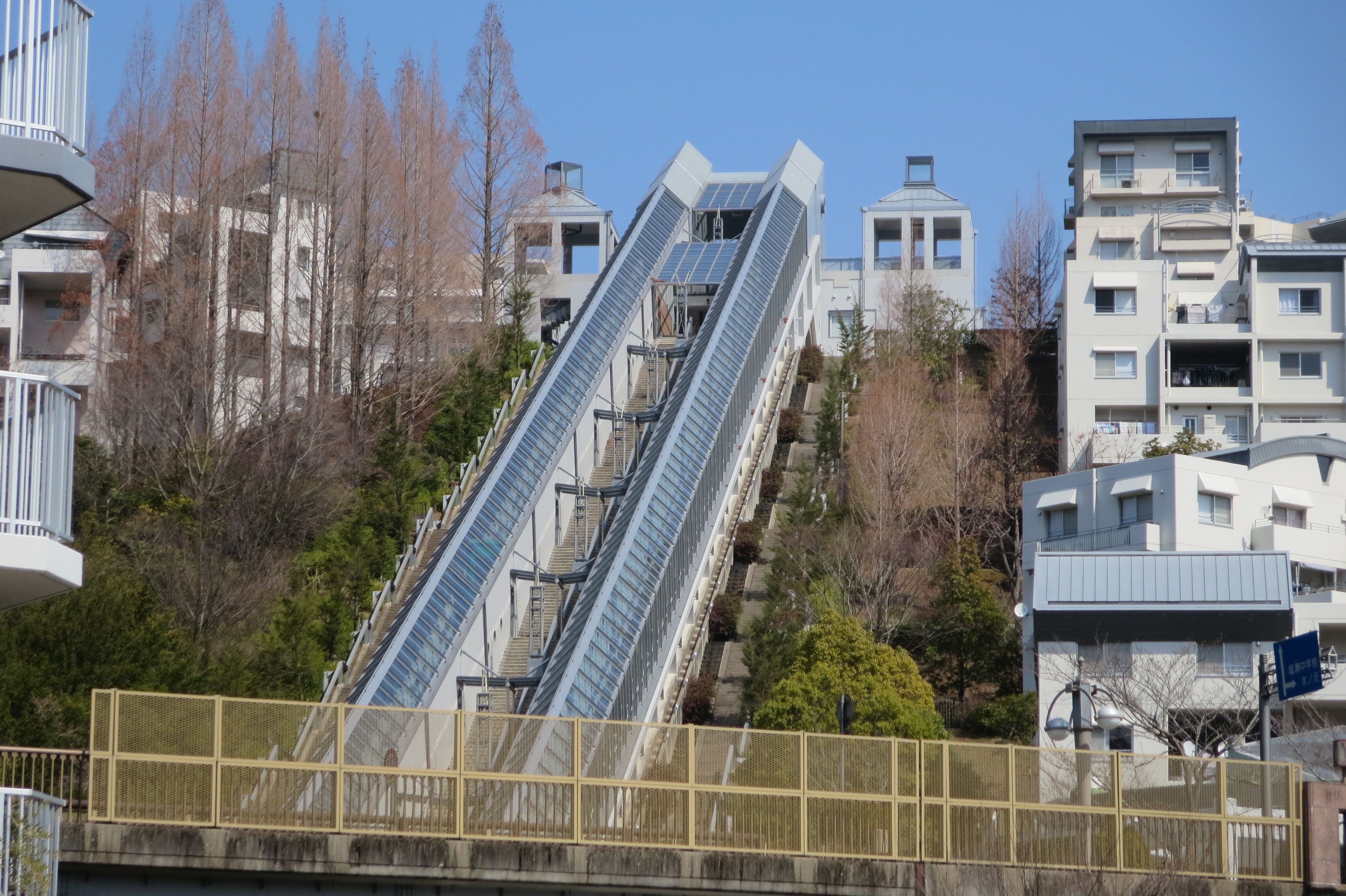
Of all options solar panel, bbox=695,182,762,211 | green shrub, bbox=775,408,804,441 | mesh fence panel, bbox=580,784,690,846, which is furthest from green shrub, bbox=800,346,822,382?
mesh fence panel, bbox=580,784,690,846

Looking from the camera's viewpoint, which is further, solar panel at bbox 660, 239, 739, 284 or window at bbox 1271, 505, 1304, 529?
solar panel at bbox 660, 239, 739, 284

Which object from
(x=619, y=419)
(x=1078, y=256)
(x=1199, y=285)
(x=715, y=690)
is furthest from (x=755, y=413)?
(x=1078, y=256)

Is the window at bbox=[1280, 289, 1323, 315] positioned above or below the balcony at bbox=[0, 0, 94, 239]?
above

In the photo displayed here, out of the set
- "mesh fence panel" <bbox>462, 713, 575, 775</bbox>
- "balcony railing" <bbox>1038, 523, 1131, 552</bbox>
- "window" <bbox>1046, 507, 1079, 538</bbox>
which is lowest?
"mesh fence panel" <bbox>462, 713, 575, 775</bbox>

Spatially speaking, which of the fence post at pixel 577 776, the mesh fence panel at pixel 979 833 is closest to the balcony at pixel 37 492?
the fence post at pixel 577 776

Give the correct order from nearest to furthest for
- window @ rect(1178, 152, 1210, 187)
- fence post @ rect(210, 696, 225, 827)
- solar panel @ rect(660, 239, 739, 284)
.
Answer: fence post @ rect(210, 696, 225, 827) < solar panel @ rect(660, 239, 739, 284) < window @ rect(1178, 152, 1210, 187)

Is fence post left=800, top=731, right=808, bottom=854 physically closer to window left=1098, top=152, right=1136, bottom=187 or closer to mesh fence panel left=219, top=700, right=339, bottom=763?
mesh fence panel left=219, top=700, right=339, bottom=763

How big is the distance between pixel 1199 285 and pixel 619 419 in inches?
1064

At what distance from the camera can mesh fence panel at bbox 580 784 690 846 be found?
17719 millimetres

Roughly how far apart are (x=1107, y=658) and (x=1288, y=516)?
1219 cm

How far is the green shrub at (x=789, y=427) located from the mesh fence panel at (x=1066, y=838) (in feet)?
119

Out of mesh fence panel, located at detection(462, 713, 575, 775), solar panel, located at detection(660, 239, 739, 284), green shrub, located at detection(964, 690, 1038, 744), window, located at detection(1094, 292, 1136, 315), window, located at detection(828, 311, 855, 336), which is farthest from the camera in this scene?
window, located at detection(828, 311, 855, 336)

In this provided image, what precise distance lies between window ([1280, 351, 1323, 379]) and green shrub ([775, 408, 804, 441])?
52.5 ft

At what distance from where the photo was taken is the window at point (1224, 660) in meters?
38.3
